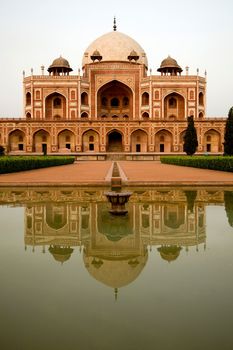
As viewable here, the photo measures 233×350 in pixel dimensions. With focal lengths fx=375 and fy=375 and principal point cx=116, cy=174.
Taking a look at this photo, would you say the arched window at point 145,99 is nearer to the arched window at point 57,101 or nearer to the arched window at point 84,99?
the arched window at point 84,99

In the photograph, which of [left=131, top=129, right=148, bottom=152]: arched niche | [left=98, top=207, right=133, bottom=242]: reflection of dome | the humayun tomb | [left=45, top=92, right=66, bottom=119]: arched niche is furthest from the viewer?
[left=45, top=92, right=66, bottom=119]: arched niche

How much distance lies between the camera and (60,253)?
3.38 meters

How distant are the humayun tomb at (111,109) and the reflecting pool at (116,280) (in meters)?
22.0

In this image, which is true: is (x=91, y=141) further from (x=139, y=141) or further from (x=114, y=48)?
(x=114, y=48)

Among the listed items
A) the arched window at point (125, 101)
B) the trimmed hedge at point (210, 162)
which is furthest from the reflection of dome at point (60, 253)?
the arched window at point (125, 101)

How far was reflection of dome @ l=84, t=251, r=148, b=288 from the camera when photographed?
8.64ft

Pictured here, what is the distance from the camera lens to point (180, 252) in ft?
11.1

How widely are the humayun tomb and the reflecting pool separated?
22044 millimetres

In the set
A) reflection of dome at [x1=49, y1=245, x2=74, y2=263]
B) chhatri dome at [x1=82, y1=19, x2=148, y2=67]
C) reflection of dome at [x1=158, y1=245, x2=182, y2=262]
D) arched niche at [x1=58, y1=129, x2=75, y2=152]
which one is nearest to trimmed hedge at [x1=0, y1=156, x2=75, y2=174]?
reflection of dome at [x1=49, y1=245, x2=74, y2=263]

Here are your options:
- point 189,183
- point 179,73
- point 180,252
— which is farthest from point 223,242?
point 179,73

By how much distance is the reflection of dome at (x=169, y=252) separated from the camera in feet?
10.6

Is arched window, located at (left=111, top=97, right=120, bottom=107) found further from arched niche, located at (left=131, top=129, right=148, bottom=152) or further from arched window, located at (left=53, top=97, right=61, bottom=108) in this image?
arched niche, located at (left=131, top=129, right=148, bottom=152)

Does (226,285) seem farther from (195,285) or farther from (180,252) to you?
(180,252)

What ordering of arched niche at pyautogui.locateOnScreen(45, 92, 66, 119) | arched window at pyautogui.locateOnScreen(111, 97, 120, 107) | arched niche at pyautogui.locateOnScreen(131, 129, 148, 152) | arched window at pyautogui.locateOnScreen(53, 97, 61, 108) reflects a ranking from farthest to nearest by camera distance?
arched window at pyautogui.locateOnScreen(111, 97, 120, 107)
arched window at pyautogui.locateOnScreen(53, 97, 61, 108)
arched niche at pyautogui.locateOnScreen(45, 92, 66, 119)
arched niche at pyautogui.locateOnScreen(131, 129, 148, 152)
